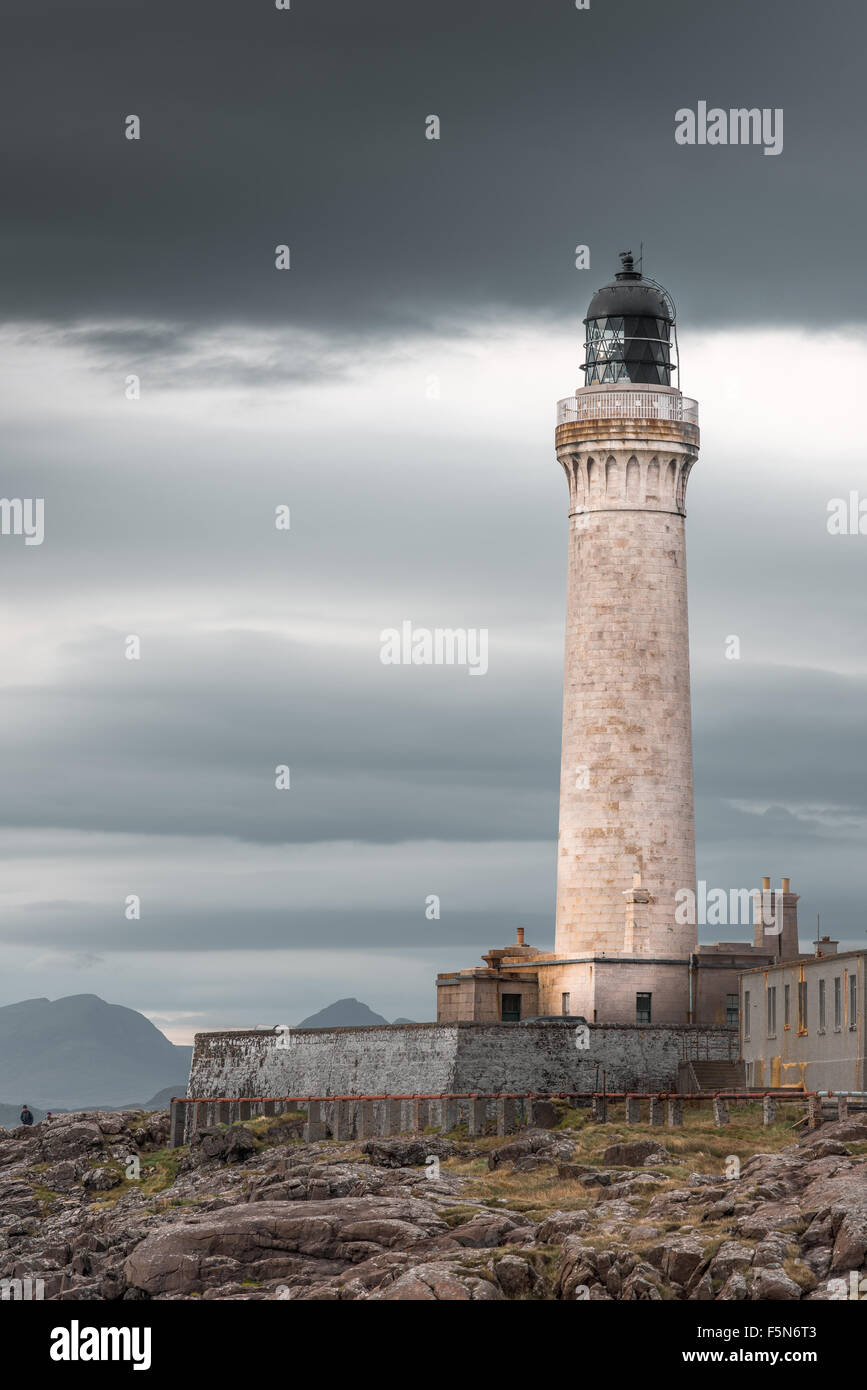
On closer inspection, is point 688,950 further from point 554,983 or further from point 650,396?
point 650,396

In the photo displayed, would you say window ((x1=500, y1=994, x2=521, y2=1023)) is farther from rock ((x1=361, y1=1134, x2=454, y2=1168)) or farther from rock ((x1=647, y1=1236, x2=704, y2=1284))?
rock ((x1=647, y1=1236, x2=704, y2=1284))

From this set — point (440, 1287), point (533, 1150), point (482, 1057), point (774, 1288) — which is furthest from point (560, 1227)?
point (482, 1057)

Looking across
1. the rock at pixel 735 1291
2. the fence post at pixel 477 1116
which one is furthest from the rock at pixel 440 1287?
the fence post at pixel 477 1116

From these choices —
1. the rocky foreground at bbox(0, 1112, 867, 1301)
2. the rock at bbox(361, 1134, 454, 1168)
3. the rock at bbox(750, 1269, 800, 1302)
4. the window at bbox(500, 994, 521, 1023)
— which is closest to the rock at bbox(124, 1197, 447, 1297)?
the rocky foreground at bbox(0, 1112, 867, 1301)

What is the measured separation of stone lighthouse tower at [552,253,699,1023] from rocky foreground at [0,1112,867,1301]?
348 inches

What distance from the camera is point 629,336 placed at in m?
75.9

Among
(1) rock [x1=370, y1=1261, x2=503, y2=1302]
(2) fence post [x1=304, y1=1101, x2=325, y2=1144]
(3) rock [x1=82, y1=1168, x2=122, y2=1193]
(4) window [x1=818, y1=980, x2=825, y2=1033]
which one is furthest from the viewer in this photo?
(3) rock [x1=82, y1=1168, x2=122, y2=1193]

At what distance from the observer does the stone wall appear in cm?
6525

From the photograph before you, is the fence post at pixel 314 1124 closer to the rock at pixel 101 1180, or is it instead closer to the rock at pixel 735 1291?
the rock at pixel 101 1180

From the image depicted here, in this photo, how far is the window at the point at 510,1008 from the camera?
72188 millimetres

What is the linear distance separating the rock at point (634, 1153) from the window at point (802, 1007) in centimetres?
892

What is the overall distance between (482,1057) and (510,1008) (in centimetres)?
715

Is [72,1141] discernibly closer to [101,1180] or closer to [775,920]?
[101,1180]
